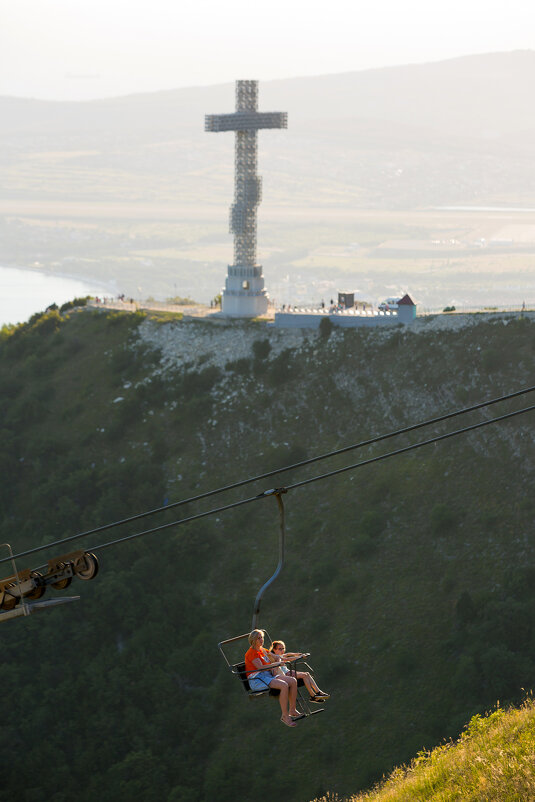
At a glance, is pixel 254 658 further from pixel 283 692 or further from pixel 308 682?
pixel 308 682

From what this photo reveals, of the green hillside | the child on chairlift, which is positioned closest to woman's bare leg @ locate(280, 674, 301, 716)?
the child on chairlift

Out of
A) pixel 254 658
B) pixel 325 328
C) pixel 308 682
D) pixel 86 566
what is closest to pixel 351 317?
pixel 325 328

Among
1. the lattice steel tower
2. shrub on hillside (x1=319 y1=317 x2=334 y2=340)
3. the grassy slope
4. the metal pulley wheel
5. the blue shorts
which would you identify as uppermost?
the lattice steel tower

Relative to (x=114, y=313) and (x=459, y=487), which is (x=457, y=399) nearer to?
(x=459, y=487)

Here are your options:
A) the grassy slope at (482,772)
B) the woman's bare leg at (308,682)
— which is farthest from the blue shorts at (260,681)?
the grassy slope at (482,772)

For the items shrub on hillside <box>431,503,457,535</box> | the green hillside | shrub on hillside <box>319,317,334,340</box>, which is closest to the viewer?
the green hillside

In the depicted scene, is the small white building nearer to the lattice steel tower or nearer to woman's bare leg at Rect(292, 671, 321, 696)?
the lattice steel tower

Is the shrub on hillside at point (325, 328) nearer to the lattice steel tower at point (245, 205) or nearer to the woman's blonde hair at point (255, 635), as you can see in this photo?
the lattice steel tower at point (245, 205)
